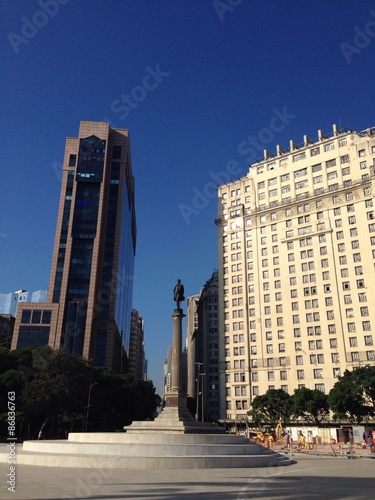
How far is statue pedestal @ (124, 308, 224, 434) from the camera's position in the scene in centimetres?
2766

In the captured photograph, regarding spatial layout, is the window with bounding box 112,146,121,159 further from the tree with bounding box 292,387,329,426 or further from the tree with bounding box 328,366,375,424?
the tree with bounding box 328,366,375,424

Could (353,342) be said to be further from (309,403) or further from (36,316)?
(36,316)

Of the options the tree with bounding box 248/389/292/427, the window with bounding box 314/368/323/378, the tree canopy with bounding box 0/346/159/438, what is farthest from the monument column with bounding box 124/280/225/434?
the window with bounding box 314/368/323/378

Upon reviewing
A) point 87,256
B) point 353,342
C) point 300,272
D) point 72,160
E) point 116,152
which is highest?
point 116,152

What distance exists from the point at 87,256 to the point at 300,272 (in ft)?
168

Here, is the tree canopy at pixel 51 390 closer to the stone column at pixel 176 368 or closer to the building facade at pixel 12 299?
the stone column at pixel 176 368

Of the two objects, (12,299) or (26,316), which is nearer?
(26,316)

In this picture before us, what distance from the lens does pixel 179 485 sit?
1309 cm

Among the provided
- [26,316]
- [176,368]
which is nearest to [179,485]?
[176,368]

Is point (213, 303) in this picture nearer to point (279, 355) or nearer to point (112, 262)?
point (112, 262)

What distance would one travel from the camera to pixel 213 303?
422 ft

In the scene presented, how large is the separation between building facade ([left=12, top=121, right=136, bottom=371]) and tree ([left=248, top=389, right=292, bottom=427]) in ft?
127

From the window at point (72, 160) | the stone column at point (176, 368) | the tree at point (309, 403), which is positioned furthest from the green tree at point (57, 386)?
the window at point (72, 160)

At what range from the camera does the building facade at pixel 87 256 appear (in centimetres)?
9094
